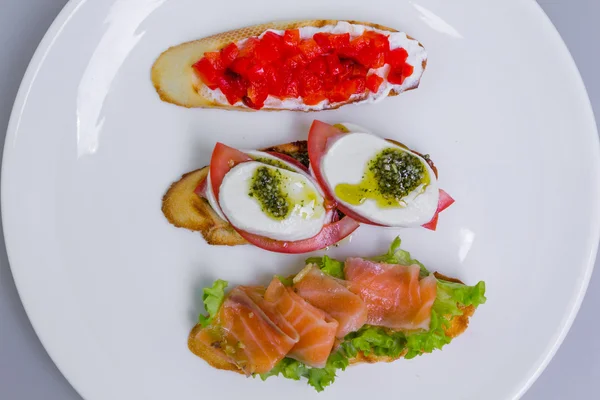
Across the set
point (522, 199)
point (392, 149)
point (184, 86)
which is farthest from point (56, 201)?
point (522, 199)

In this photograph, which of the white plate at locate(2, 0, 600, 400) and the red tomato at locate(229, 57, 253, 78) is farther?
the white plate at locate(2, 0, 600, 400)

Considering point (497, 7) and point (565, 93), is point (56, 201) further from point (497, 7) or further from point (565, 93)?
point (565, 93)

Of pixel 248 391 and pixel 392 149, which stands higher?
pixel 392 149

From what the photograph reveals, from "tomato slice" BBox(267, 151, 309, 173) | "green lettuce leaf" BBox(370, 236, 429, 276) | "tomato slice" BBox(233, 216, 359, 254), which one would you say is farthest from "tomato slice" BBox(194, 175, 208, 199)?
"green lettuce leaf" BBox(370, 236, 429, 276)

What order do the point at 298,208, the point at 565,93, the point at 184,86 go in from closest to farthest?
1. the point at 298,208
2. the point at 184,86
3. the point at 565,93

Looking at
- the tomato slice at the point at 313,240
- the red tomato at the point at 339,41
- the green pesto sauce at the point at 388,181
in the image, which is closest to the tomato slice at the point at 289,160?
the green pesto sauce at the point at 388,181

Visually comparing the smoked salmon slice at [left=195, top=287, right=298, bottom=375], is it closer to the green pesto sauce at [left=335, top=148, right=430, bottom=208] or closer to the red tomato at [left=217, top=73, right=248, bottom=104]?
the green pesto sauce at [left=335, top=148, right=430, bottom=208]
